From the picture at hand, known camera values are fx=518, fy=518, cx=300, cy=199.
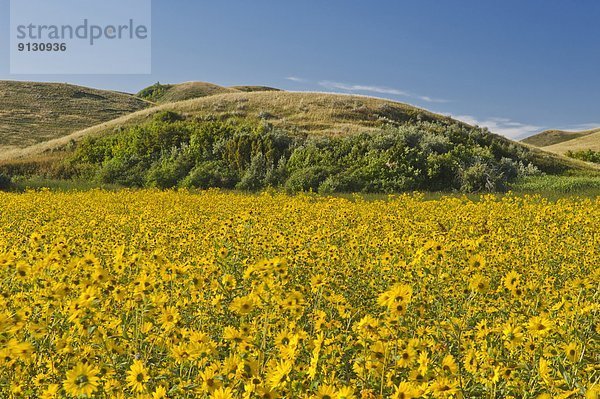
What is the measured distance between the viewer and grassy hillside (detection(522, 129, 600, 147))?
380 ft

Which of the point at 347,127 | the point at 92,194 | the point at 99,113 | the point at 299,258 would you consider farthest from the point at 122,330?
the point at 99,113

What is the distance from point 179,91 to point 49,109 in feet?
77.3

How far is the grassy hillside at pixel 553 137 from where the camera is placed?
116m

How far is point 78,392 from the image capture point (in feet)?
6.77

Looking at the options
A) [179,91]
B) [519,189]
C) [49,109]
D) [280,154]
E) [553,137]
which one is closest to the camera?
[519,189]

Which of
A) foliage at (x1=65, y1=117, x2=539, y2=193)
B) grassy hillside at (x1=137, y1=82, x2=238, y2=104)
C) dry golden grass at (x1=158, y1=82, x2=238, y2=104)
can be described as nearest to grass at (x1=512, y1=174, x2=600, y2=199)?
foliage at (x1=65, y1=117, x2=539, y2=193)

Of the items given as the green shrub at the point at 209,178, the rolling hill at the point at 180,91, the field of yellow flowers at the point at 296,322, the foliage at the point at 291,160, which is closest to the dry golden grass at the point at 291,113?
the foliage at the point at 291,160

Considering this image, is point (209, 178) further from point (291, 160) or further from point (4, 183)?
point (4, 183)

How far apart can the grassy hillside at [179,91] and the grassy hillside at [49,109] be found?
600 cm

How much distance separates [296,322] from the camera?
3744 mm

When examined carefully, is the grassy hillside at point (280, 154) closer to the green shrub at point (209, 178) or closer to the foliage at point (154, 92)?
the green shrub at point (209, 178)

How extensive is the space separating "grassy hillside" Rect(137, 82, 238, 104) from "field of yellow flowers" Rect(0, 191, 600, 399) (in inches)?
3039

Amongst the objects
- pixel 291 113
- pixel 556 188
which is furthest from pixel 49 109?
pixel 556 188

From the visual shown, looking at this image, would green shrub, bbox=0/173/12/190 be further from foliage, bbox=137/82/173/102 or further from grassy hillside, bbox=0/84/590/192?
foliage, bbox=137/82/173/102
